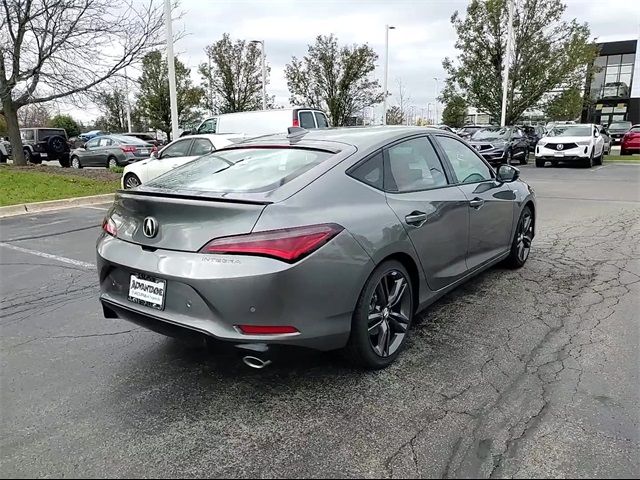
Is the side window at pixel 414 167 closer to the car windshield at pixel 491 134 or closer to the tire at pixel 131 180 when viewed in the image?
the tire at pixel 131 180

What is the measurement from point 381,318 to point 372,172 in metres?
0.95

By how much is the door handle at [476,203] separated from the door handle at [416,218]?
0.81 m

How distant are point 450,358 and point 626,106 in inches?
2143

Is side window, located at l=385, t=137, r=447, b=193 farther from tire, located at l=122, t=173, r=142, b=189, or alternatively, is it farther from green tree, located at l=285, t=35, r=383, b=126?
green tree, located at l=285, t=35, r=383, b=126

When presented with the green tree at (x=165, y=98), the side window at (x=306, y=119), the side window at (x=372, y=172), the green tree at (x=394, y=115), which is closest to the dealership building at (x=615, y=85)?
the green tree at (x=394, y=115)

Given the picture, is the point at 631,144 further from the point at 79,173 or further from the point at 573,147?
the point at 79,173

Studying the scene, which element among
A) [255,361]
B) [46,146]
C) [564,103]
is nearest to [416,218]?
[255,361]

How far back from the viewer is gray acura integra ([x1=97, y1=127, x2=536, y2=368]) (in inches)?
101

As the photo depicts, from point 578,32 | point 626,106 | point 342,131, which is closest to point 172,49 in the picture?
point 342,131

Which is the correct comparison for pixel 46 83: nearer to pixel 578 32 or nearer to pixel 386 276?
pixel 386 276

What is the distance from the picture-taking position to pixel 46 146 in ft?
73.3

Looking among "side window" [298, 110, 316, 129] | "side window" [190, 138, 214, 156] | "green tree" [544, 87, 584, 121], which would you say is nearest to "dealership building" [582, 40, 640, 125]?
"green tree" [544, 87, 584, 121]

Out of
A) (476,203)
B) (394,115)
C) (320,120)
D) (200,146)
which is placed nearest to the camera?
(476,203)

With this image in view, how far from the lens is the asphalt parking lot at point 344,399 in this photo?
234cm
